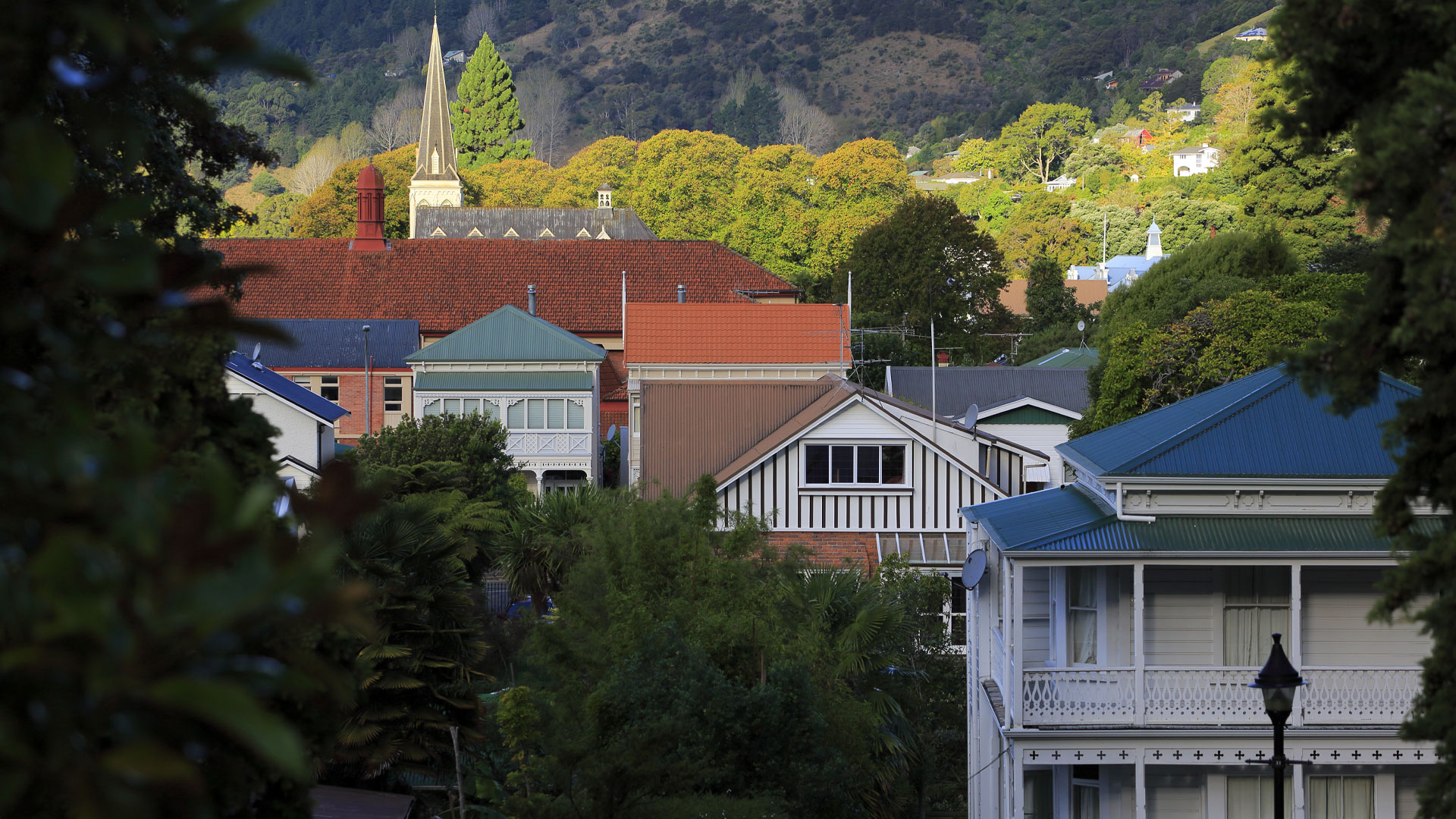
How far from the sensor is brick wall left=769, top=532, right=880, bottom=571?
27.2 meters

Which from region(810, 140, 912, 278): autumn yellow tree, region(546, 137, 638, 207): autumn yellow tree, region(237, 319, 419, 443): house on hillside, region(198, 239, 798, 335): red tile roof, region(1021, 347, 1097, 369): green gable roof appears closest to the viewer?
region(1021, 347, 1097, 369): green gable roof

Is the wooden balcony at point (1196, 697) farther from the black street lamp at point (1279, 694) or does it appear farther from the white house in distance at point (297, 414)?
the white house in distance at point (297, 414)

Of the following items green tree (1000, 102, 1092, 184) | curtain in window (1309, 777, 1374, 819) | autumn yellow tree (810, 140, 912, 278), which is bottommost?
curtain in window (1309, 777, 1374, 819)

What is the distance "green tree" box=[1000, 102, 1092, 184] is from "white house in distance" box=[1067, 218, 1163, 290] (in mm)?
50788

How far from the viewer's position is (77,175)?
960 centimetres

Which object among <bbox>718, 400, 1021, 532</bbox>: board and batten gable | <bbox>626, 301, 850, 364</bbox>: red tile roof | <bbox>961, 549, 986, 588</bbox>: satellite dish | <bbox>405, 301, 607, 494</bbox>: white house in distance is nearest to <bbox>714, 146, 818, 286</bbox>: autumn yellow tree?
<bbox>405, 301, 607, 494</bbox>: white house in distance

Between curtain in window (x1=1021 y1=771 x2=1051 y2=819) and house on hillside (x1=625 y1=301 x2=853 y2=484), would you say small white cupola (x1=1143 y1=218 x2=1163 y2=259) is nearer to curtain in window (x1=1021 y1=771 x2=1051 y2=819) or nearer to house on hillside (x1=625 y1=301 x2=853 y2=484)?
house on hillside (x1=625 y1=301 x2=853 y2=484)

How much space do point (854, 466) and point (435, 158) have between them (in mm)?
94809

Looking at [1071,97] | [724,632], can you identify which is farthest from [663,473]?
[1071,97]

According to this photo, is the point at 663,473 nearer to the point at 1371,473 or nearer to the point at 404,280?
the point at 1371,473

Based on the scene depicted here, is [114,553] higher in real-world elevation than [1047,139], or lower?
lower

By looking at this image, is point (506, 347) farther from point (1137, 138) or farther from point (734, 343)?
point (1137, 138)

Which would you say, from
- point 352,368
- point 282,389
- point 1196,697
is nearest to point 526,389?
point 352,368

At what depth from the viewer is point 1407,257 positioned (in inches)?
230
